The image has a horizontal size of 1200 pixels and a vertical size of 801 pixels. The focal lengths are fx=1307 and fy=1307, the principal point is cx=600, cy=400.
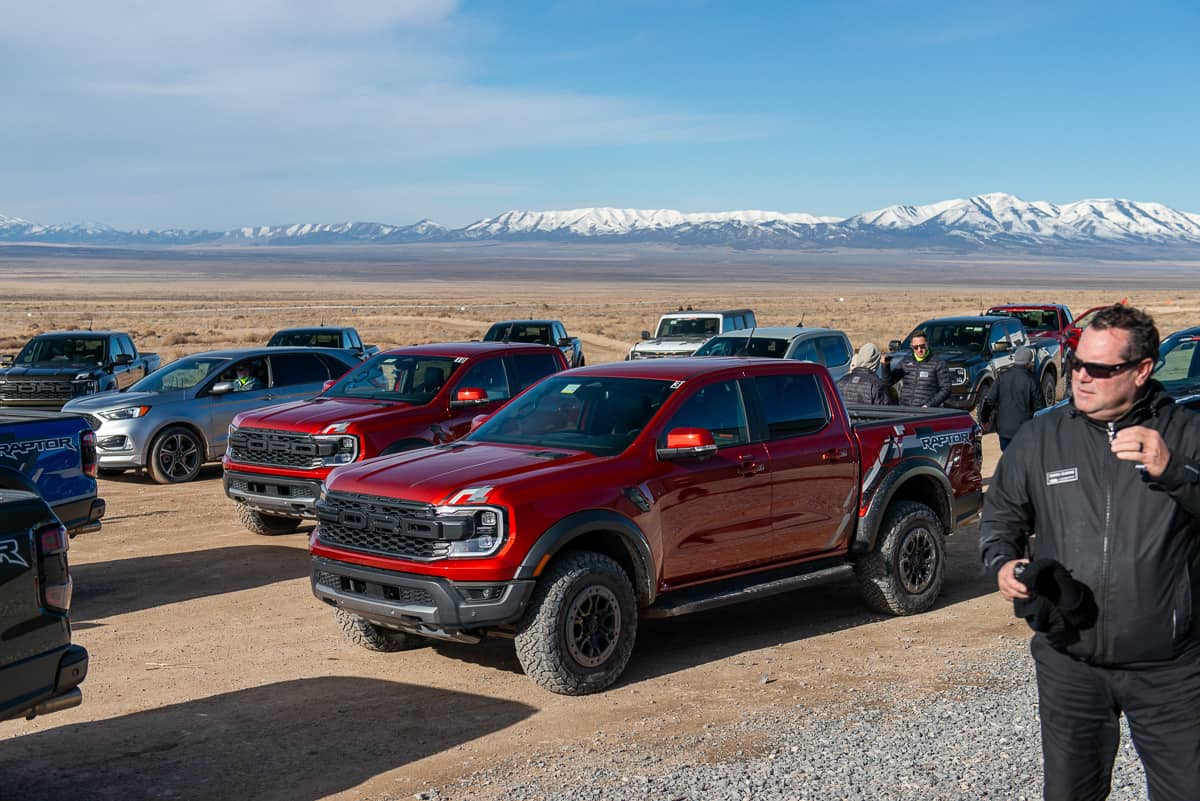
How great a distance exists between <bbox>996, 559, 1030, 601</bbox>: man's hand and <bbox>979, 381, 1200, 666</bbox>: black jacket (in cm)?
9

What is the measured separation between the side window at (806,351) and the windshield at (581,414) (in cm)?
1011

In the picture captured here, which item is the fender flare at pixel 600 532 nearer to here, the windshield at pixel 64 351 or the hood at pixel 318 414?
the hood at pixel 318 414

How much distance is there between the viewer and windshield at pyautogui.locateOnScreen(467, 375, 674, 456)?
7.76 meters

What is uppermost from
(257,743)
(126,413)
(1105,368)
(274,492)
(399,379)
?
(1105,368)

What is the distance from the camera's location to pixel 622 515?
723 centimetres

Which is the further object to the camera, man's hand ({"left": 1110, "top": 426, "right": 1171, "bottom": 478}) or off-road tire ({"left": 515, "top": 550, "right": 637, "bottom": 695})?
off-road tire ({"left": 515, "top": 550, "right": 637, "bottom": 695})

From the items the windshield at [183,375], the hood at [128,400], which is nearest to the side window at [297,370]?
the windshield at [183,375]

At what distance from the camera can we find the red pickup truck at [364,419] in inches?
435

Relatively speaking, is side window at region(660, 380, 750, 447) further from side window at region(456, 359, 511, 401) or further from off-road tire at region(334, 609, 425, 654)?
side window at region(456, 359, 511, 401)

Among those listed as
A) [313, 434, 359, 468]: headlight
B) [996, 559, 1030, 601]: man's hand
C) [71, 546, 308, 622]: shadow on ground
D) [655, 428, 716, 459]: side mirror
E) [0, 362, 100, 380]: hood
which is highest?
[996, 559, 1030, 601]: man's hand

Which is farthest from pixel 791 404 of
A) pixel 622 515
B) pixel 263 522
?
pixel 263 522

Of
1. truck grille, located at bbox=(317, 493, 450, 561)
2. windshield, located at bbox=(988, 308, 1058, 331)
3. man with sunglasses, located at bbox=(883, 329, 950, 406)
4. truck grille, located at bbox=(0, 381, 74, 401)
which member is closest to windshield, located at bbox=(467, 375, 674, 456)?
truck grille, located at bbox=(317, 493, 450, 561)

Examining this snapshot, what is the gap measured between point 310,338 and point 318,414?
11.6 m

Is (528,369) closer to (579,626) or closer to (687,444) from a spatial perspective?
(687,444)
